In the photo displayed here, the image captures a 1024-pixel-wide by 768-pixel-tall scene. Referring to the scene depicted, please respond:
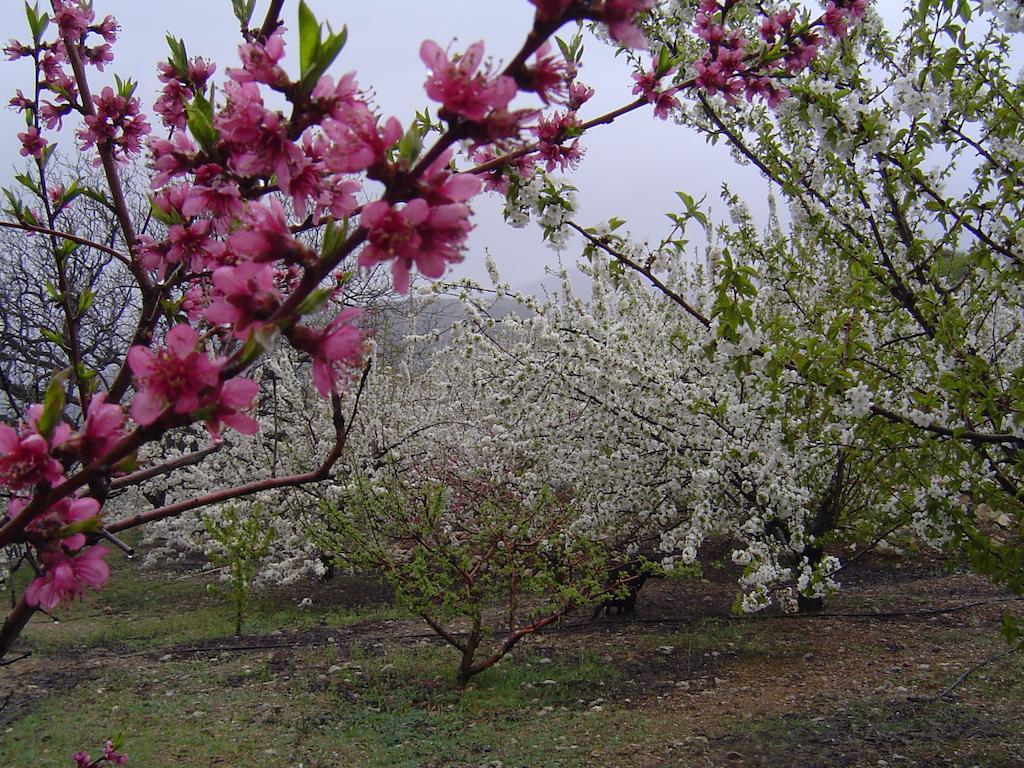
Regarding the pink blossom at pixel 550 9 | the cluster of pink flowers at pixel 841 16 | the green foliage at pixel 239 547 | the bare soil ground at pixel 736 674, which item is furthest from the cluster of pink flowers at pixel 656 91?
the green foliage at pixel 239 547

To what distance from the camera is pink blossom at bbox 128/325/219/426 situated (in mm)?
787

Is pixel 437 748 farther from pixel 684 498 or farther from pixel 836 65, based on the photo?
pixel 836 65

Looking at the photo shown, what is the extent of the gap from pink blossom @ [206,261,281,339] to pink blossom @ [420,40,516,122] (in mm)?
265

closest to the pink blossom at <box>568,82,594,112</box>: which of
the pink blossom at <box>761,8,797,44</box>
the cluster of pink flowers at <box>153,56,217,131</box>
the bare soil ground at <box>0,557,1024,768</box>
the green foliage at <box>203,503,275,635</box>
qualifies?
the pink blossom at <box>761,8,797,44</box>

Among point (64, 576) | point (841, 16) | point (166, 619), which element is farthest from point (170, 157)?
point (166, 619)

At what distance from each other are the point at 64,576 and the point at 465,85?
2.38ft

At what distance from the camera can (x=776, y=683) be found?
506 centimetres

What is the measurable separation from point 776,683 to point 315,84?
5210mm

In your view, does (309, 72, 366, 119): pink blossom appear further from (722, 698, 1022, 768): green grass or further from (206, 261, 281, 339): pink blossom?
(722, 698, 1022, 768): green grass

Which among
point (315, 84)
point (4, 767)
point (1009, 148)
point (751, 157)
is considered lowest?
point (4, 767)

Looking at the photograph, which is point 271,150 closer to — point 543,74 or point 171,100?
point 543,74

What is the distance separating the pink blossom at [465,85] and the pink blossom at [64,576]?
2.23 ft

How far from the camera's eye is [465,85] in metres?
0.76

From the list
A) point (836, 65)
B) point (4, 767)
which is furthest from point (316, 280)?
point (4, 767)
